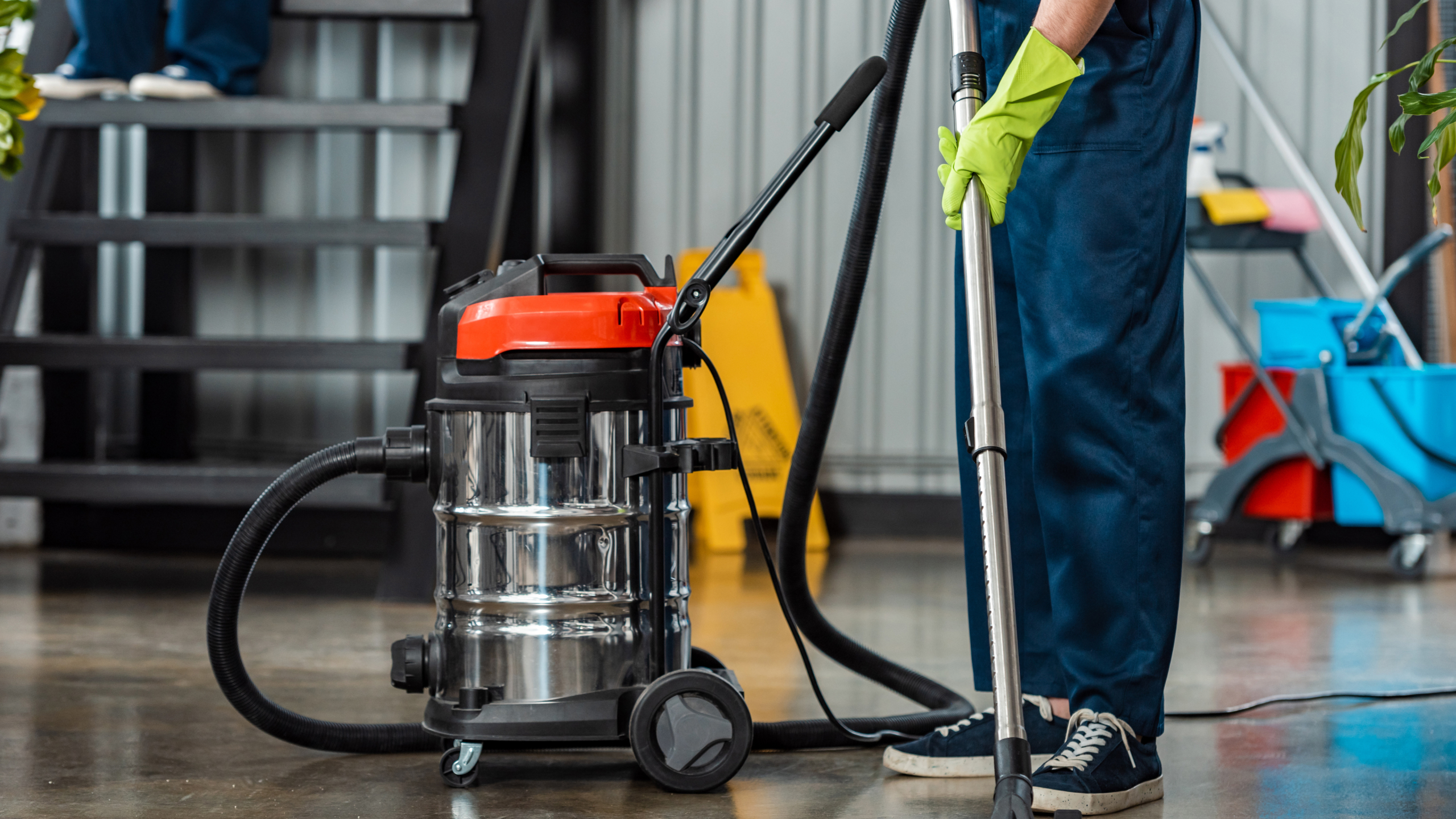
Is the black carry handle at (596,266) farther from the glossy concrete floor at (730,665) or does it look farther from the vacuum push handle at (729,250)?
the glossy concrete floor at (730,665)

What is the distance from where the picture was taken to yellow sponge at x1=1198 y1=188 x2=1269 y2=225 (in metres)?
3.76

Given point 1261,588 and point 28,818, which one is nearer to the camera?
point 28,818

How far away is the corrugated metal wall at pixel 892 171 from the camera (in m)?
4.42

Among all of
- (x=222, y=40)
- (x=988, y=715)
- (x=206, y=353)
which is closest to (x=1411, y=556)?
(x=988, y=715)

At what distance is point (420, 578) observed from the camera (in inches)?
124

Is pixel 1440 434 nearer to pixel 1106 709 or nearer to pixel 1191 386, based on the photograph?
pixel 1191 386

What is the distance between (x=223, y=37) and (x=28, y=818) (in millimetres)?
2363

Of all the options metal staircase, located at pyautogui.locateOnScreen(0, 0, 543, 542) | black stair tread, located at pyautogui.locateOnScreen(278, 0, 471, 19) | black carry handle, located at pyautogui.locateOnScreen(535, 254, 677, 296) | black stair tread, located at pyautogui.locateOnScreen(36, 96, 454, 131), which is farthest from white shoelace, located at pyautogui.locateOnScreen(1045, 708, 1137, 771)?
black stair tread, located at pyautogui.locateOnScreen(278, 0, 471, 19)

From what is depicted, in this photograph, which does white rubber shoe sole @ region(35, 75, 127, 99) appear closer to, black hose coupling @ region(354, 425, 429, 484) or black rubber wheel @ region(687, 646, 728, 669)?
black hose coupling @ region(354, 425, 429, 484)

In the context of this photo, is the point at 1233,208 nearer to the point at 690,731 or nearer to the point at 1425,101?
the point at 1425,101

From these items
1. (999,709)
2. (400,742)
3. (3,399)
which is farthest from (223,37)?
(999,709)

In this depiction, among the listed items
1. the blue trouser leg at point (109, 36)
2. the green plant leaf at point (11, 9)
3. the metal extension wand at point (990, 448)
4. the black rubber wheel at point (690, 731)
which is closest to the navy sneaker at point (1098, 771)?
the metal extension wand at point (990, 448)

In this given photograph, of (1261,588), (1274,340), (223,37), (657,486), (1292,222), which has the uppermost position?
(223,37)

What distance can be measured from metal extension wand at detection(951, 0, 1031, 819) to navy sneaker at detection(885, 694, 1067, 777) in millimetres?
420
